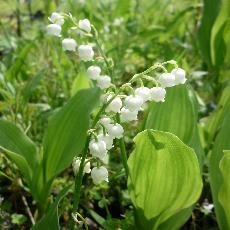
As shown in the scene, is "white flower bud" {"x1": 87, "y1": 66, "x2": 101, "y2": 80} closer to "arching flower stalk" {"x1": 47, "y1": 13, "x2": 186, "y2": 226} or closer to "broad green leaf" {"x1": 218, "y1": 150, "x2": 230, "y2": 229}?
"arching flower stalk" {"x1": 47, "y1": 13, "x2": 186, "y2": 226}

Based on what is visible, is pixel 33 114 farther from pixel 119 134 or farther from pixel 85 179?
pixel 119 134

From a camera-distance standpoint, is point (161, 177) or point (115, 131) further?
point (161, 177)

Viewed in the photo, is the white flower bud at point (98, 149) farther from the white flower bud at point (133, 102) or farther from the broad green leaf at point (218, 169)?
the broad green leaf at point (218, 169)

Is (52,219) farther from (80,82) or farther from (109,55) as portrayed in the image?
(109,55)

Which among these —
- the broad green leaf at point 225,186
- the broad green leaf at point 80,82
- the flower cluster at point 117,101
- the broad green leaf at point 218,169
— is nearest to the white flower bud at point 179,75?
the flower cluster at point 117,101

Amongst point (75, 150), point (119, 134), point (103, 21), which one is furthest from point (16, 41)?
point (119, 134)

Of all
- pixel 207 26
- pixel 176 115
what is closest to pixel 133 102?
pixel 176 115
